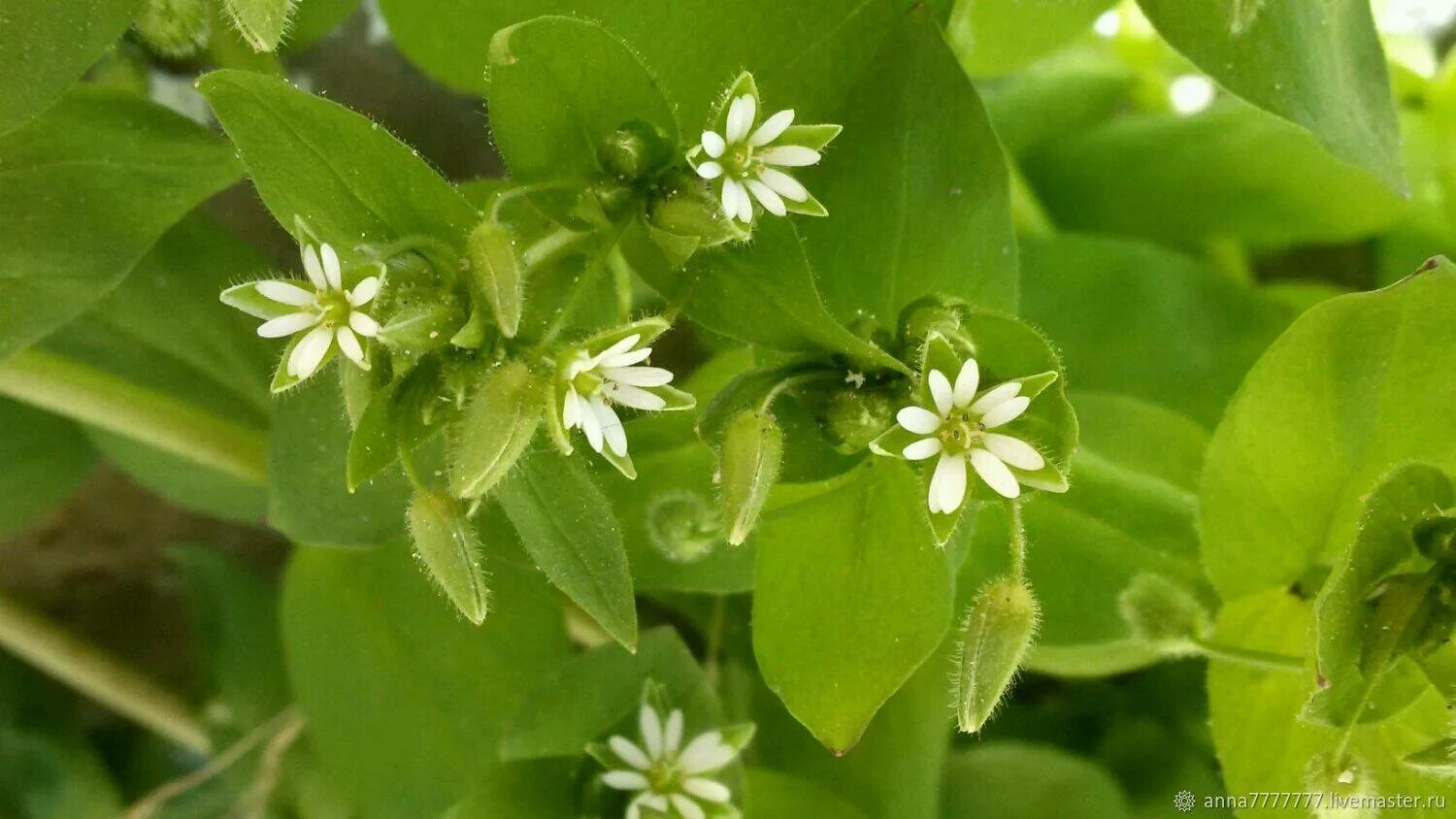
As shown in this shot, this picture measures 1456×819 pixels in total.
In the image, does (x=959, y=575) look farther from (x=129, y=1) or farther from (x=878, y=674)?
(x=129, y=1)

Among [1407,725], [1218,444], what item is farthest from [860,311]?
[1407,725]

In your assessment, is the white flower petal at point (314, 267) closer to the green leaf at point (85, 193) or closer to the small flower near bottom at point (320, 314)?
the small flower near bottom at point (320, 314)

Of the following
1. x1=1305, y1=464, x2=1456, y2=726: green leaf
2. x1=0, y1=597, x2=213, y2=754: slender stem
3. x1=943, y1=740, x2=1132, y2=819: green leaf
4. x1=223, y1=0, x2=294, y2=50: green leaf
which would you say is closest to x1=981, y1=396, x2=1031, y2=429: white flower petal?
x1=1305, y1=464, x2=1456, y2=726: green leaf

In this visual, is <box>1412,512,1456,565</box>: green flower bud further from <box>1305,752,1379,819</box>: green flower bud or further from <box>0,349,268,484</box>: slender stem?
<box>0,349,268,484</box>: slender stem

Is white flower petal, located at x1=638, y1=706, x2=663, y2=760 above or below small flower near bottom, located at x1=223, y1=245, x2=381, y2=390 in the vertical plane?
below

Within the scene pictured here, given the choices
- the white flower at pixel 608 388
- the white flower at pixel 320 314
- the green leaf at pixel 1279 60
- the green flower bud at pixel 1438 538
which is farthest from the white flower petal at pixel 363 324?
the green flower bud at pixel 1438 538

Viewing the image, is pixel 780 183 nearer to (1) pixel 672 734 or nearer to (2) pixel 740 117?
(2) pixel 740 117

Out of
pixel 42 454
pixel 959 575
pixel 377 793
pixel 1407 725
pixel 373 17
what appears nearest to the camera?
pixel 1407 725
